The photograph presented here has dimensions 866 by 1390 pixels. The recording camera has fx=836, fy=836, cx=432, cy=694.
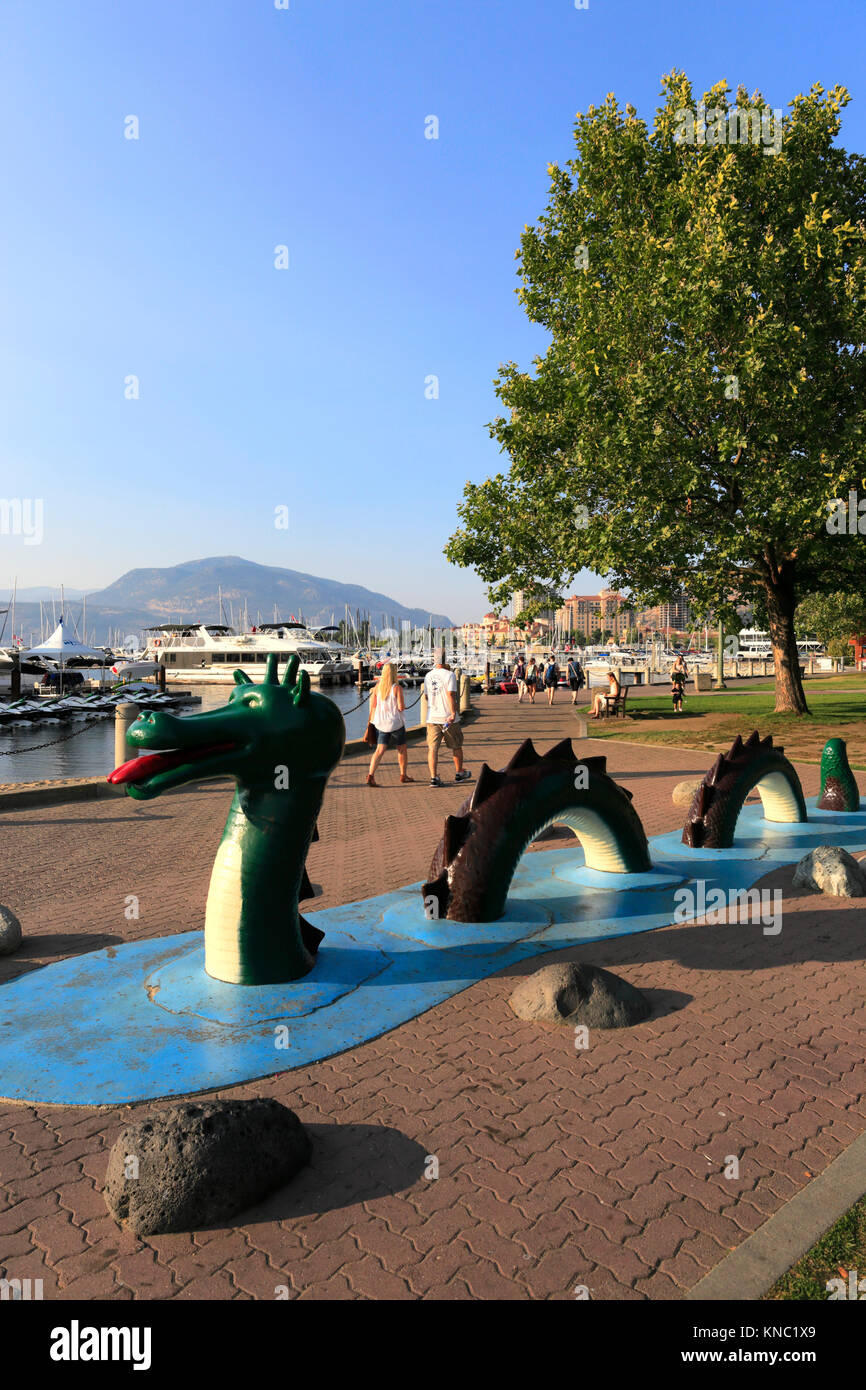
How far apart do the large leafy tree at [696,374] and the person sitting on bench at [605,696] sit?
4.44 meters

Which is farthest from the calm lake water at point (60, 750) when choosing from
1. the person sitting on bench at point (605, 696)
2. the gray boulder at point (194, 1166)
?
the gray boulder at point (194, 1166)

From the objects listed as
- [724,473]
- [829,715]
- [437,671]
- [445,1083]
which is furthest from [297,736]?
[829,715]

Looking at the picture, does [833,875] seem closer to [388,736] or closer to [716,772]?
[716,772]

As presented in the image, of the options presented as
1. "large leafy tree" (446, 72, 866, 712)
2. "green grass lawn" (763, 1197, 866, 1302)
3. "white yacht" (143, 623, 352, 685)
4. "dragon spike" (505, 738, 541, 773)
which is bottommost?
"green grass lawn" (763, 1197, 866, 1302)

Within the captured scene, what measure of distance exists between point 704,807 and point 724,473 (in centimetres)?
1203

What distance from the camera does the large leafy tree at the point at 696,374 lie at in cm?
1695

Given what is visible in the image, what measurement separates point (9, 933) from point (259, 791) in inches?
97.2

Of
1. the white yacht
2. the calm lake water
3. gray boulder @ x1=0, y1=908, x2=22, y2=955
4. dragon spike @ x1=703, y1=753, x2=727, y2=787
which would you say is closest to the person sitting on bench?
the calm lake water

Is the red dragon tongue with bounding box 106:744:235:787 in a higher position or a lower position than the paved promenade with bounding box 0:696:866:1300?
higher

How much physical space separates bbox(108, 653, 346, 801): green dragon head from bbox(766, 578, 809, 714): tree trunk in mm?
18713

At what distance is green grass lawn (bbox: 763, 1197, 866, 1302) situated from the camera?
2719 mm

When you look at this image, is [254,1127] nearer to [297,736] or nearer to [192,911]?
[297,736]

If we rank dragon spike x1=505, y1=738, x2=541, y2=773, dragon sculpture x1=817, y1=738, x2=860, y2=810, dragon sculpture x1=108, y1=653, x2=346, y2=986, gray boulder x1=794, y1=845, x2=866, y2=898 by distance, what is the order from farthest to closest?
dragon sculpture x1=817, y1=738, x2=860, y2=810, gray boulder x1=794, y1=845, x2=866, y2=898, dragon spike x1=505, y1=738, x2=541, y2=773, dragon sculpture x1=108, y1=653, x2=346, y2=986

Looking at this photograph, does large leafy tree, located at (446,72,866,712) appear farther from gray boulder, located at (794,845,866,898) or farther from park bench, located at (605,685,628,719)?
gray boulder, located at (794,845,866,898)
